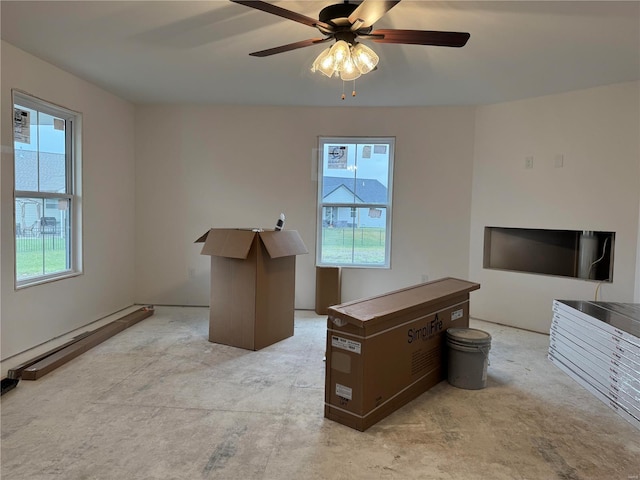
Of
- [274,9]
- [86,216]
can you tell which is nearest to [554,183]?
[274,9]

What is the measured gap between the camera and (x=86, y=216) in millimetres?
4051

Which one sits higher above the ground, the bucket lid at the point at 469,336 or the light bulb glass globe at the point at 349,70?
the light bulb glass globe at the point at 349,70

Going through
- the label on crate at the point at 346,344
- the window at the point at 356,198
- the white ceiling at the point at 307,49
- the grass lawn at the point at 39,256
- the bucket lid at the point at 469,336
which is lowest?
the bucket lid at the point at 469,336

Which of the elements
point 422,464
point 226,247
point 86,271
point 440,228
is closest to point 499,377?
point 422,464

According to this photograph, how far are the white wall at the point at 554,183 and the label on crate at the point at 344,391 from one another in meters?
2.90

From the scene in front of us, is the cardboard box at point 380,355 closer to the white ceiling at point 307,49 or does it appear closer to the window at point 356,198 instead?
the white ceiling at point 307,49

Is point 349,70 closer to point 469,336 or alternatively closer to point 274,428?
point 469,336

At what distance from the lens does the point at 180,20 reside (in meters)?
2.65

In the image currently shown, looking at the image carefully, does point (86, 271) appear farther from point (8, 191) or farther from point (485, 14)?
point (485, 14)

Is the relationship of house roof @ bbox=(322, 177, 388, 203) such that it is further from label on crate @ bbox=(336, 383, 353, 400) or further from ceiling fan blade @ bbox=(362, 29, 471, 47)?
label on crate @ bbox=(336, 383, 353, 400)

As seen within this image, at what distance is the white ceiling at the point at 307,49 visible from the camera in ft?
8.12

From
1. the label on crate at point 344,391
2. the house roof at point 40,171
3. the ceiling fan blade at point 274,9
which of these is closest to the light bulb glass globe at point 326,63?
the ceiling fan blade at point 274,9

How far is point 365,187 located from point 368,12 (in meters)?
3.12

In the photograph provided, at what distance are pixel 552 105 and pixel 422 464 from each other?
3.82m
